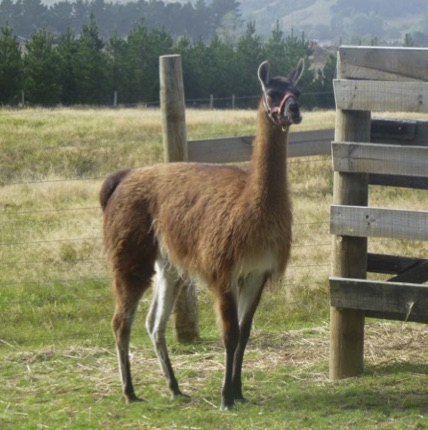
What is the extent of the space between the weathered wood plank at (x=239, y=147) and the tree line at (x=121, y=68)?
26922mm

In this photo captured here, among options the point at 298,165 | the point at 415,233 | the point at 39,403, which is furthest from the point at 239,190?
the point at 298,165

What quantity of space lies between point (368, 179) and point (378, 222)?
1.26ft

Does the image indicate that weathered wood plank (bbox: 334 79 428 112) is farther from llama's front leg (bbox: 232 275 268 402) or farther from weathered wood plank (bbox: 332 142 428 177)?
llama's front leg (bbox: 232 275 268 402)

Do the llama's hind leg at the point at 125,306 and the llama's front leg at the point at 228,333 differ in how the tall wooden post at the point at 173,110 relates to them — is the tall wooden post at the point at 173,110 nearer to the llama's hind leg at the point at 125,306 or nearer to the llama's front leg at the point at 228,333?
the llama's hind leg at the point at 125,306

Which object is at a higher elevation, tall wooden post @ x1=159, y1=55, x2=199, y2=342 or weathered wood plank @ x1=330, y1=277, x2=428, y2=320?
tall wooden post @ x1=159, y1=55, x2=199, y2=342

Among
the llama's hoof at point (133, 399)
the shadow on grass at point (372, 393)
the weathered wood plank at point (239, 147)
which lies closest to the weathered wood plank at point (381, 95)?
the weathered wood plank at point (239, 147)

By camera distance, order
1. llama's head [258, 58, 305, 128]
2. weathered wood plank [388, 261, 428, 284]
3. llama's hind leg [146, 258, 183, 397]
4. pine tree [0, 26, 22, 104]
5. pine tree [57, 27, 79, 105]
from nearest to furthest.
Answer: llama's head [258, 58, 305, 128] < weathered wood plank [388, 261, 428, 284] < llama's hind leg [146, 258, 183, 397] < pine tree [0, 26, 22, 104] < pine tree [57, 27, 79, 105]

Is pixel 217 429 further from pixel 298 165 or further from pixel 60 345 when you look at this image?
pixel 298 165

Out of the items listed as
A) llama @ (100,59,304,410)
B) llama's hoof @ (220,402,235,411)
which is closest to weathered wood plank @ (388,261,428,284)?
llama @ (100,59,304,410)

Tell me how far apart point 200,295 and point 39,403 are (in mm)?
3590

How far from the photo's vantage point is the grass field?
6031mm

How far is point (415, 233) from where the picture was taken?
20.0ft

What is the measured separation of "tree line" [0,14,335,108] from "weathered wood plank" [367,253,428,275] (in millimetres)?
28021

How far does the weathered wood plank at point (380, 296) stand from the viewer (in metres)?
6.21
